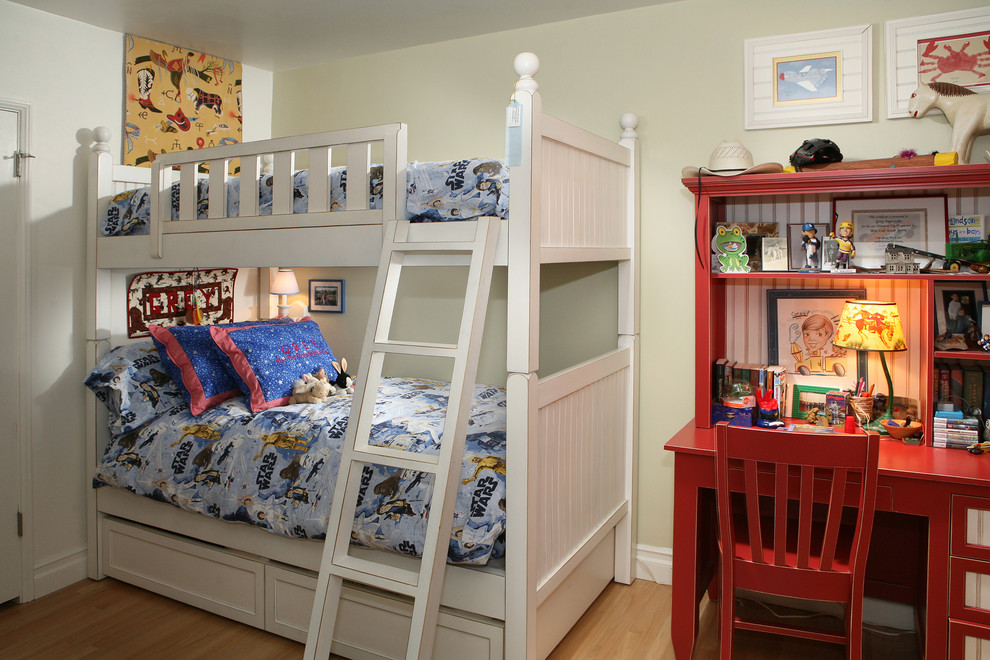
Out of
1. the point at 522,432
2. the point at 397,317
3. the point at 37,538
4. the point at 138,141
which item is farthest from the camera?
the point at 397,317

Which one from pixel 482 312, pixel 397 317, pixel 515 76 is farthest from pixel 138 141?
pixel 482 312

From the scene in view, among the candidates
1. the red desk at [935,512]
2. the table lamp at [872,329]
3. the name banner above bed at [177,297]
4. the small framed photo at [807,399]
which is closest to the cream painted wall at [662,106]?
the small framed photo at [807,399]

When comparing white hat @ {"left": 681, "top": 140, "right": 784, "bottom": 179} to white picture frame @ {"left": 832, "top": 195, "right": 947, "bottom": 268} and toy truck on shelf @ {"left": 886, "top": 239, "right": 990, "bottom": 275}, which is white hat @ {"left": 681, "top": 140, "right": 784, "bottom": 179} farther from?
toy truck on shelf @ {"left": 886, "top": 239, "right": 990, "bottom": 275}

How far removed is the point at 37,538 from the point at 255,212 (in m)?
1.72

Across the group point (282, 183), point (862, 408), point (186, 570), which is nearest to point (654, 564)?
point (862, 408)

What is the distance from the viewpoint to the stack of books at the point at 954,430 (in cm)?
230

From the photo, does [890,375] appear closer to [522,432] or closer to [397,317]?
[522,432]

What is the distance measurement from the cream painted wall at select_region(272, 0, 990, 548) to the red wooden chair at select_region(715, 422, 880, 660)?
876mm

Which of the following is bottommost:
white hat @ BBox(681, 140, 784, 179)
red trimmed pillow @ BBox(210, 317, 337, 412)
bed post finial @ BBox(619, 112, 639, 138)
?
red trimmed pillow @ BBox(210, 317, 337, 412)

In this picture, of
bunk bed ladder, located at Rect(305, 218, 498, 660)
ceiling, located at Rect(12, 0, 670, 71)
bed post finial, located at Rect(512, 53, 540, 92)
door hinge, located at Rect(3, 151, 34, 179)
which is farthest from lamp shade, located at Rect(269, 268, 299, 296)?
A: bed post finial, located at Rect(512, 53, 540, 92)

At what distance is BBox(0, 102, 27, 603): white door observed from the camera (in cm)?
277

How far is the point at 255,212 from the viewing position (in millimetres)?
2533

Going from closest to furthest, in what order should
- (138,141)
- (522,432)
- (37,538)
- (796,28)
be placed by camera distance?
(522,432) → (796,28) → (37,538) → (138,141)

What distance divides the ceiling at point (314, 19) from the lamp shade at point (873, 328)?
1.50 meters
